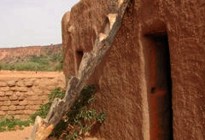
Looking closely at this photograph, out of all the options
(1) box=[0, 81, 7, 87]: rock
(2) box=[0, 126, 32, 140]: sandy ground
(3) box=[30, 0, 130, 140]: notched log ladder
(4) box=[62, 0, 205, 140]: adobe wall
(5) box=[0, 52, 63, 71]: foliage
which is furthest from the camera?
(5) box=[0, 52, 63, 71]: foliage

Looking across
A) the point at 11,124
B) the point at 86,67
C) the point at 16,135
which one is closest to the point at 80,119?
the point at 86,67

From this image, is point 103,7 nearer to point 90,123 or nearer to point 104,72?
point 104,72

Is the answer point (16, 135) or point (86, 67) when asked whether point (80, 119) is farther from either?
point (16, 135)

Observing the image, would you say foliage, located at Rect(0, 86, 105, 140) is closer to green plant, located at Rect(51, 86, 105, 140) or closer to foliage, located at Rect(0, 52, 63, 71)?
green plant, located at Rect(51, 86, 105, 140)

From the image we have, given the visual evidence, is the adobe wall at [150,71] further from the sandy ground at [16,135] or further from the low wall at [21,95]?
the low wall at [21,95]

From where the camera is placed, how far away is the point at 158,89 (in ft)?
19.9

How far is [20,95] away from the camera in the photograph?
1372 centimetres

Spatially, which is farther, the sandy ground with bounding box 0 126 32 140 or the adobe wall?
the sandy ground with bounding box 0 126 32 140

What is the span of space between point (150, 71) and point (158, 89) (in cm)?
29

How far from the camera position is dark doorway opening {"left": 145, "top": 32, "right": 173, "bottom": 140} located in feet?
19.6

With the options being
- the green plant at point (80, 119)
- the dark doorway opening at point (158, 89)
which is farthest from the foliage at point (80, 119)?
the dark doorway opening at point (158, 89)

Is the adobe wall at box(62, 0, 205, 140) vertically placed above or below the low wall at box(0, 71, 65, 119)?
above

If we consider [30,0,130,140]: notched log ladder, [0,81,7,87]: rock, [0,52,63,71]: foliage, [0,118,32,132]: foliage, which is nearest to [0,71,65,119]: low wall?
[0,81,7,87]: rock

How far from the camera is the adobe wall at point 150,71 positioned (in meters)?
5.00
